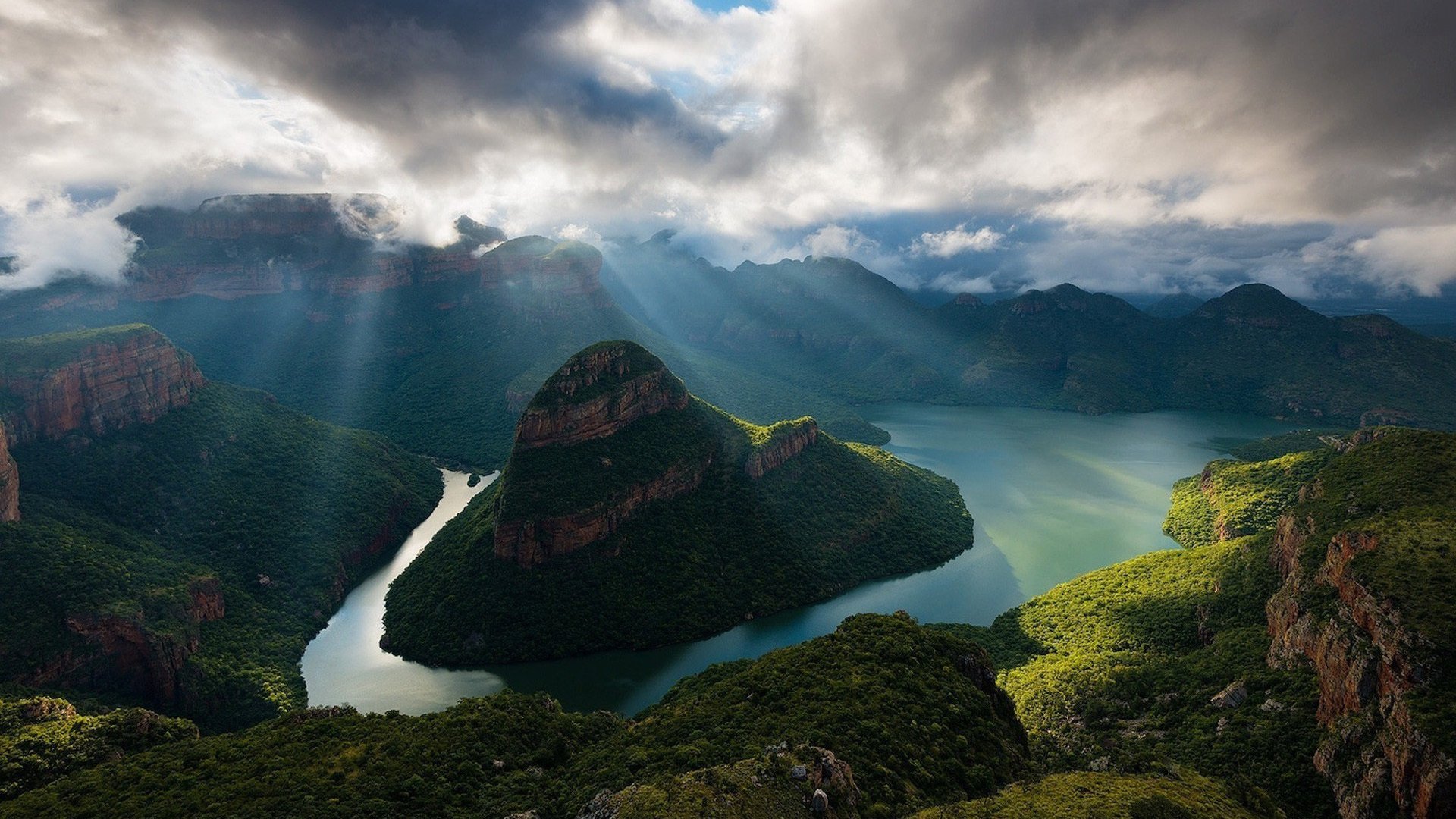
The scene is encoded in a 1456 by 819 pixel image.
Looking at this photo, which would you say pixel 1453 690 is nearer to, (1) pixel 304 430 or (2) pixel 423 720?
(2) pixel 423 720

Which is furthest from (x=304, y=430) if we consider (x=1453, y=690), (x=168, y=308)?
(x=1453, y=690)

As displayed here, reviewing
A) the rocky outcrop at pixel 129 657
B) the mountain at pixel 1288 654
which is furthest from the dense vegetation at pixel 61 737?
the mountain at pixel 1288 654

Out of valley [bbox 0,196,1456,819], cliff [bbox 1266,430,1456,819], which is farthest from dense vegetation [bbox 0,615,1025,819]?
cliff [bbox 1266,430,1456,819]

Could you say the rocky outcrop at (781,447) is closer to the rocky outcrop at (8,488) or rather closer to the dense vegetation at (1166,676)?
the dense vegetation at (1166,676)

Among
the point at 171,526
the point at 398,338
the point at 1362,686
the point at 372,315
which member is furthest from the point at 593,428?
the point at 372,315

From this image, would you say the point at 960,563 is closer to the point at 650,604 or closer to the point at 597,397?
the point at 650,604

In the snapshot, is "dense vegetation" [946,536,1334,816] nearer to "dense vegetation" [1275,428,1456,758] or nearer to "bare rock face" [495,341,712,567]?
"dense vegetation" [1275,428,1456,758]
